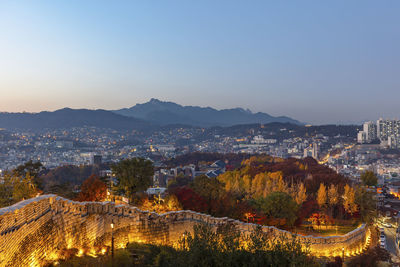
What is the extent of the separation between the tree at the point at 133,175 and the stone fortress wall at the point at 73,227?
5.42 meters

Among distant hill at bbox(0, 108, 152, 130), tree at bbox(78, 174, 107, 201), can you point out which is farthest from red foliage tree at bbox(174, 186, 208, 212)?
distant hill at bbox(0, 108, 152, 130)

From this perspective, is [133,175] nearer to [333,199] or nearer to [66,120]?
[333,199]

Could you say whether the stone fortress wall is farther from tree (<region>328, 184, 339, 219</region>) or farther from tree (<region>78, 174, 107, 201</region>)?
tree (<region>328, 184, 339, 219</region>)

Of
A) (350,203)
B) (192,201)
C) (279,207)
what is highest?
(192,201)

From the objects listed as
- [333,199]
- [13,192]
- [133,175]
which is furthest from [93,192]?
[333,199]

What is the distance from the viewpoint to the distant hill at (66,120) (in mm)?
120375

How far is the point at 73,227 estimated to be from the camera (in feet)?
37.3

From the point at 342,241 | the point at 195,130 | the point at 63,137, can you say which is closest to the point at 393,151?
the point at 195,130

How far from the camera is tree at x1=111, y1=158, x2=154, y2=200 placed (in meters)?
19.3

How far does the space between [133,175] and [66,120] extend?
131 m

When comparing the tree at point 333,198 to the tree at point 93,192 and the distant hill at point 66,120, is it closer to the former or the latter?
the tree at point 93,192

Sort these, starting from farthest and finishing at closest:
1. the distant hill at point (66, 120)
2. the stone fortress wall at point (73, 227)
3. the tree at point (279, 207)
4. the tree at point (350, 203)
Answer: the distant hill at point (66, 120) → the tree at point (350, 203) → the tree at point (279, 207) → the stone fortress wall at point (73, 227)

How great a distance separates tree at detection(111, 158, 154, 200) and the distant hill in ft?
353

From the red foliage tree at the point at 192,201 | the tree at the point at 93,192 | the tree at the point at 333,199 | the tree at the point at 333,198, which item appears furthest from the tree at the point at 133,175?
the tree at the point at 333,198
